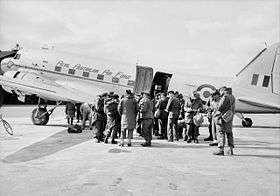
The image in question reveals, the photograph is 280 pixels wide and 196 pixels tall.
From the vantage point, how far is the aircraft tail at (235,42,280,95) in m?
20.4

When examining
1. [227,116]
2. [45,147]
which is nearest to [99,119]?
[45,147]

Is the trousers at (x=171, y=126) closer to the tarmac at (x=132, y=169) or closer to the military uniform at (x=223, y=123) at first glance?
the tarmac at (x=132, y=169)

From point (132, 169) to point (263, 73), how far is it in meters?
14.8

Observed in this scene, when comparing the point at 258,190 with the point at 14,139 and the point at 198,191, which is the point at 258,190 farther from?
the point at 14,139

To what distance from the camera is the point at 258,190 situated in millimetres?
6734

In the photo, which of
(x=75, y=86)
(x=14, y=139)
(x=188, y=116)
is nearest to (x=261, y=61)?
(x=188, y=116)

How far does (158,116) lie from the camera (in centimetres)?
1512

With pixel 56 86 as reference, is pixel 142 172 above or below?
below

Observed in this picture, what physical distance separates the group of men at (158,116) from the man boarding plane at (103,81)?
17.7ft

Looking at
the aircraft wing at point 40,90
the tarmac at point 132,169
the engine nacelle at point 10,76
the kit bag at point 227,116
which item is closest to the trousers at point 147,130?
the tarmac at point 132,169

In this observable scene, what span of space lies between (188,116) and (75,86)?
9.27 metres

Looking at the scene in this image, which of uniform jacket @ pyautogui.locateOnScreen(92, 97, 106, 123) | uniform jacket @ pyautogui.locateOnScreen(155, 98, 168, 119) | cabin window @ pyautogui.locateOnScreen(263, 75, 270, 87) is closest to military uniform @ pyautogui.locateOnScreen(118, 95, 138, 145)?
uniform jacket @ pyautogui.locateOnScreen(92, 97, 106, 123)

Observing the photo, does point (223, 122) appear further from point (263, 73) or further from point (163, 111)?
point (263, 73)

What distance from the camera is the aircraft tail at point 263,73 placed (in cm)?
2039
